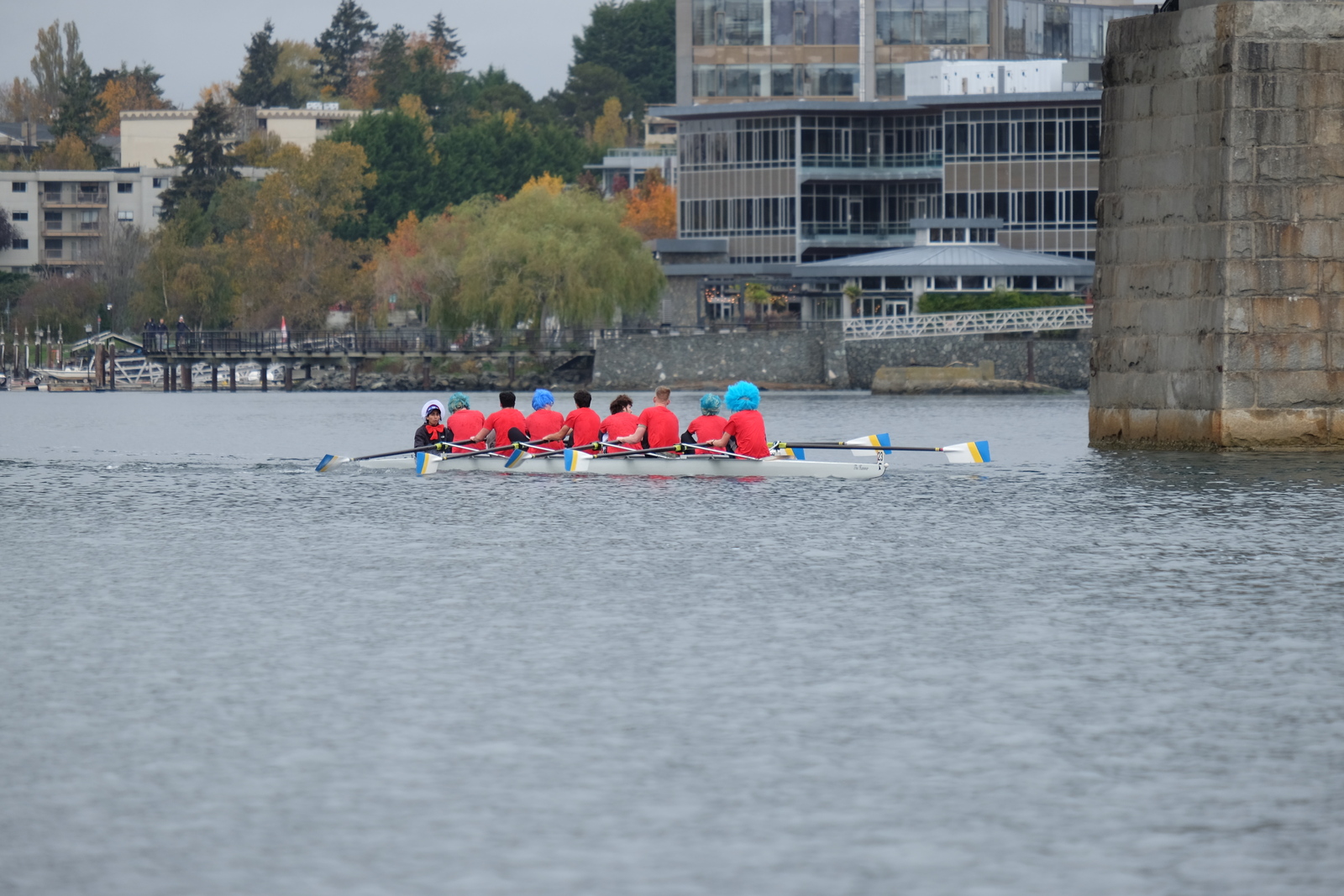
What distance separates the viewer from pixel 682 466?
3594cm

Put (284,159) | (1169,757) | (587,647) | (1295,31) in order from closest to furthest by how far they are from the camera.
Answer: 1. (1169,757)
2. (587,647)
3. (1295,31)
4. (284,159)

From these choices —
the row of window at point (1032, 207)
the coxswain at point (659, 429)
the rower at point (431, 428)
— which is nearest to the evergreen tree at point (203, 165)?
the row of window at point (1032, 207)

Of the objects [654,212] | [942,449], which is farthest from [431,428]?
[654,212]

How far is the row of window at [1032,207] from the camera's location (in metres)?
112

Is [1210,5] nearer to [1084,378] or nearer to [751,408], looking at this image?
[751,408]

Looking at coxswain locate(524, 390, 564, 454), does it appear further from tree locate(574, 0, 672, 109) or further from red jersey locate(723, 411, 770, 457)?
tree locate(574, 0, 672, 109)

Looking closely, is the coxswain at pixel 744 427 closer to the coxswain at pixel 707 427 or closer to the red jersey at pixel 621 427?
the coxswain at pixel 707 427

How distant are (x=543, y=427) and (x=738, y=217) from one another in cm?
8338

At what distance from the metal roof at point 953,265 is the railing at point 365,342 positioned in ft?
48.4

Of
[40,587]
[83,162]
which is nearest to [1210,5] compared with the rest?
[40,587]

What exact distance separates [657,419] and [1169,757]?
2293 cm

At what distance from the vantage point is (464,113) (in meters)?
180

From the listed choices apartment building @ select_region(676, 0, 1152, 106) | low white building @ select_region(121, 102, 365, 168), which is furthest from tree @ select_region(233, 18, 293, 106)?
apartment building @ select_region(676, 0, 1152, 106)

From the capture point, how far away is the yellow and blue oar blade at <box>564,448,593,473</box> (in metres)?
36.3
